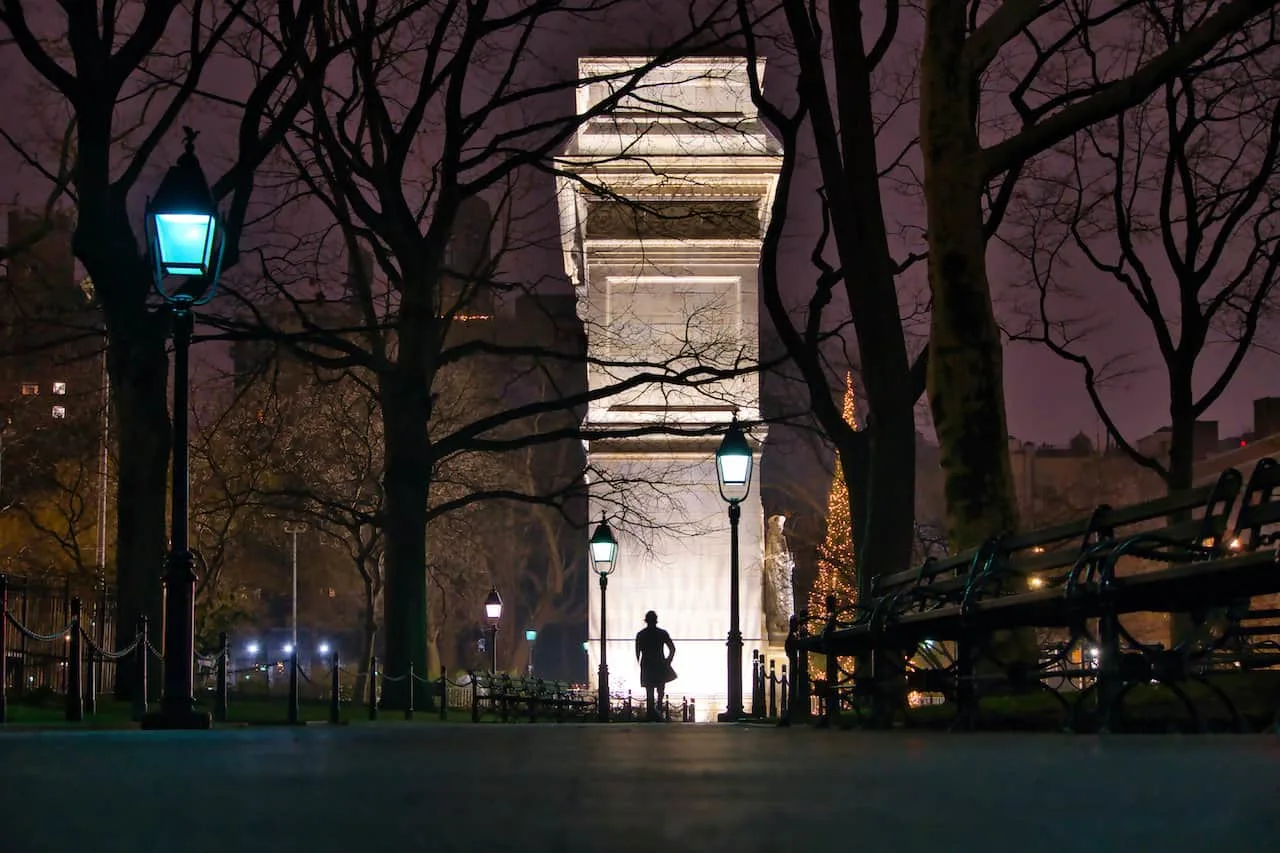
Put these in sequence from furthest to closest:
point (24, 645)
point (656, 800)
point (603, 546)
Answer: point (603, 546)
point (24, 645)
point (656, 800)

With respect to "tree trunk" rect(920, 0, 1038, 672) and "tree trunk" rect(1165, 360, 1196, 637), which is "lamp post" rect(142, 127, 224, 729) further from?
"tree trunk" rect(1165, 360, 1196, 637)

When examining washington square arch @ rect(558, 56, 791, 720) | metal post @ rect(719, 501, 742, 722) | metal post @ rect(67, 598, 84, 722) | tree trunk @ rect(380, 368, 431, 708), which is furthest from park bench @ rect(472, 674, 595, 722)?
metal post @ rect(67, 598, 84, 722)

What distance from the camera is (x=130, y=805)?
4.20m

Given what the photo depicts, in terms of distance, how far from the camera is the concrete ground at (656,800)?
3.29m

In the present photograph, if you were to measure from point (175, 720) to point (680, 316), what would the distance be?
22248mm

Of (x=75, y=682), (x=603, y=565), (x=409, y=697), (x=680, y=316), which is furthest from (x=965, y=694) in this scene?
(x=680, y=316)

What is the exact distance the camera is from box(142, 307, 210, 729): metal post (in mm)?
13328

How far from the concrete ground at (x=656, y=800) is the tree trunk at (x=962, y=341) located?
30.2 ft

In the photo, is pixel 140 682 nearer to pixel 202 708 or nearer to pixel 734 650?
pixel 202 708

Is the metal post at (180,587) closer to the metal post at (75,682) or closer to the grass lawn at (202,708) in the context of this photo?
the grass lawn at (202,708)

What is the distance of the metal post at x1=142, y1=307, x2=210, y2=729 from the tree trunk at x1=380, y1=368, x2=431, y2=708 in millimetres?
11925

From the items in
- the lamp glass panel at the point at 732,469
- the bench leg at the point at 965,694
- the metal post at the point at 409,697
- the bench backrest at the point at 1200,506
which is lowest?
the metal post at the point at 409,697

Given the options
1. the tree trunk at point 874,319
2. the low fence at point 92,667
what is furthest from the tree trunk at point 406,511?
the tree trunk at point 874,319

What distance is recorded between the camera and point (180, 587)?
13.7 metres
